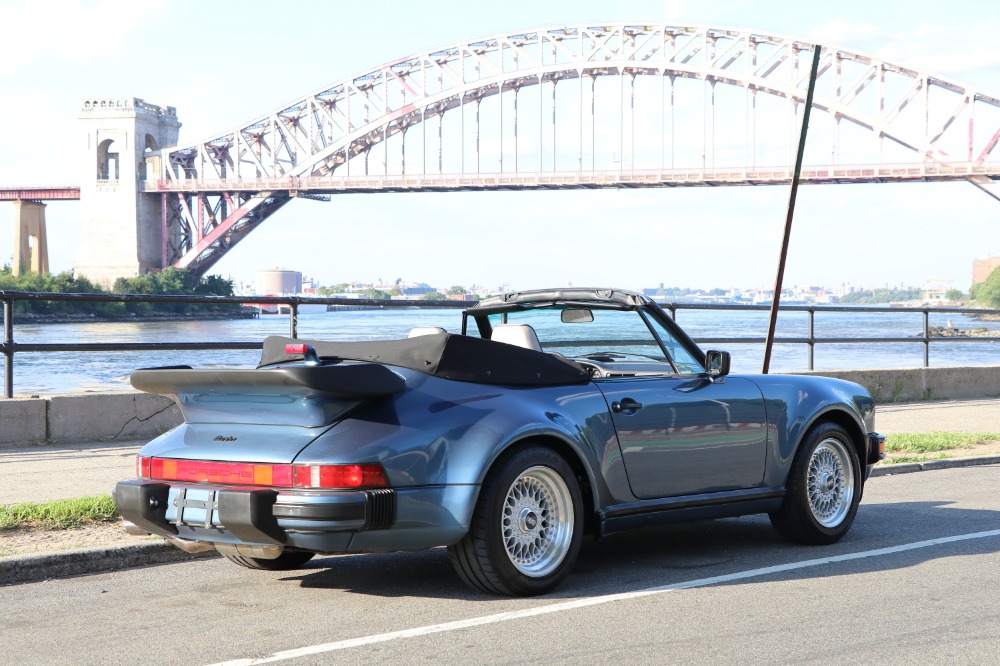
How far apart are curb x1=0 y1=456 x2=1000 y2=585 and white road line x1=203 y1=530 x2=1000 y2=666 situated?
2.04 metres

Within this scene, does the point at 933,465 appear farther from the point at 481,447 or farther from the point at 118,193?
the point at 118,193

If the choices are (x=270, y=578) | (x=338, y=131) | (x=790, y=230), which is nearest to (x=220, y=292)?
(x=338, y=131)

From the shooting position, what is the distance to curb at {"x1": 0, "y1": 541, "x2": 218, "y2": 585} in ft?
19.0

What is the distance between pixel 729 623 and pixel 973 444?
7.46m

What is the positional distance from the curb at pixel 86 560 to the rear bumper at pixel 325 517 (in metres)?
1.14

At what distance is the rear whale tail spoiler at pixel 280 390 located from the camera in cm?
481

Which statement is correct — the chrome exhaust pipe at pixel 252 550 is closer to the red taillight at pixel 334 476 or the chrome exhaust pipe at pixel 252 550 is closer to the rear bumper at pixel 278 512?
the rear bumper at pixel 278 512

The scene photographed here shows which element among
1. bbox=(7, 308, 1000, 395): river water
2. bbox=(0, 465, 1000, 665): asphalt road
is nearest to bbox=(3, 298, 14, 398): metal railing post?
bbox=(7, 308, 1000, 395): river water

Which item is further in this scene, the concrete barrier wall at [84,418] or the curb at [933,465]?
the curb at [933,465]

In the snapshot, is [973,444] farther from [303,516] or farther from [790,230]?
[303,516]

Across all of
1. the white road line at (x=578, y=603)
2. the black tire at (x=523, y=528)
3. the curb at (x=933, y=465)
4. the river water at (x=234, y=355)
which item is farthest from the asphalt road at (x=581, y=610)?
the curb at (x=933, y=465)

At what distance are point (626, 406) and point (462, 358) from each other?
0.91 meters

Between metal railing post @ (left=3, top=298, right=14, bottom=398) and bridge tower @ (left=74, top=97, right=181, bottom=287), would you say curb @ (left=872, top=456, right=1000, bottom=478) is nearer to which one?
metal railing post @ (left=3, top=298, right=14, bottom=398)

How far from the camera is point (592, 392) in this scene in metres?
5.67
